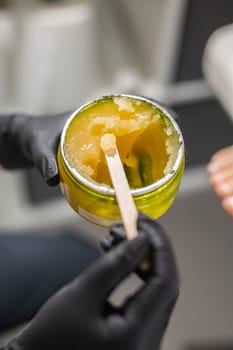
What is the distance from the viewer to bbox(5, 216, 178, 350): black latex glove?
50 centimetres

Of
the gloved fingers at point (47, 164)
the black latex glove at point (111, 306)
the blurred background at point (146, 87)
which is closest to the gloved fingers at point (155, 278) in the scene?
the black latex glove at point (111, 306)

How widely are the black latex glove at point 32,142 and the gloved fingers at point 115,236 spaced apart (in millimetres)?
83

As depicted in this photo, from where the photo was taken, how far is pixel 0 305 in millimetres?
823

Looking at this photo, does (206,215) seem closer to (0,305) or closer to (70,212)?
(70,212)

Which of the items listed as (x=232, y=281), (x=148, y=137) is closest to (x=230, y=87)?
(x=148, y=137)

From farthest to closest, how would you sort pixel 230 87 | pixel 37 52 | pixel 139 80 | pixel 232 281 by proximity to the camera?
pixel 232 281 < pixel 139 80 < pixel 37 52 < pixel 230 87

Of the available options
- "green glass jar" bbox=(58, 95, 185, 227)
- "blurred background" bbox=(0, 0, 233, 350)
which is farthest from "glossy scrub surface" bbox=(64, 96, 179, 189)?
"blurred background" bbox=(0, 0, 233, 350)

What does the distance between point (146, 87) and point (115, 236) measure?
27.4 inches

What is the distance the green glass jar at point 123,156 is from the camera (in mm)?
490

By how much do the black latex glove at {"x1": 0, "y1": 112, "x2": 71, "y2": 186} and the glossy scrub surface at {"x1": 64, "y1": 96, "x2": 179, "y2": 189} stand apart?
5 centimetres

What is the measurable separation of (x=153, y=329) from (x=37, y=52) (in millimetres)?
612

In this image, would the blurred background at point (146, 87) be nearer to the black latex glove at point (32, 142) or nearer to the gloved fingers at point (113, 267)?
the black latex glove at point (32, 142)

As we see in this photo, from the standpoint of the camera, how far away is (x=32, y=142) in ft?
2.09

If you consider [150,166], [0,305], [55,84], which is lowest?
[0,305]
